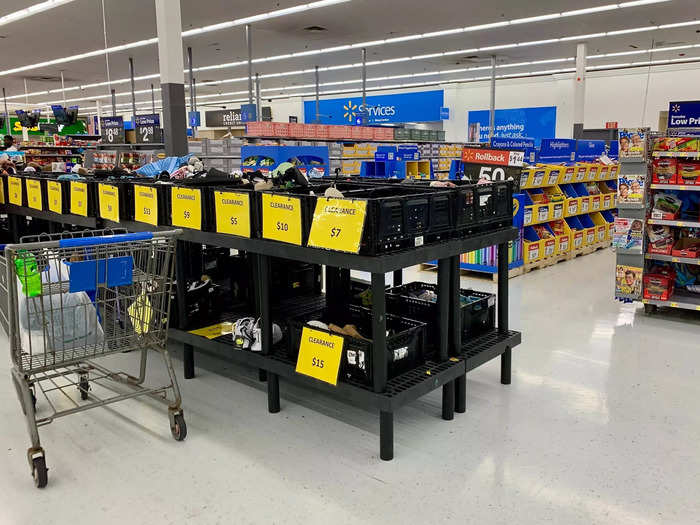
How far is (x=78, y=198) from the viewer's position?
436 cm

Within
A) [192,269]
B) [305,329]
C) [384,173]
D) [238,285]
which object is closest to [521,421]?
[305,329]

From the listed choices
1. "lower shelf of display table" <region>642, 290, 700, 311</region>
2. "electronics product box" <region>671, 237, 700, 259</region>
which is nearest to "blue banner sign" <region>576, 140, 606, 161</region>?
"electronics product box" <region>671, 237, 700, 259</region>

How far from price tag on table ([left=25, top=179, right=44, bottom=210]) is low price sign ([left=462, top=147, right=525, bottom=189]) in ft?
12.9

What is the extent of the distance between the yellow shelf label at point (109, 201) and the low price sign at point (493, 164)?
3283mm

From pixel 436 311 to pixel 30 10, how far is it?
38.4 ft

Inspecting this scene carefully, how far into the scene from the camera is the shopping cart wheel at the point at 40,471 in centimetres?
246

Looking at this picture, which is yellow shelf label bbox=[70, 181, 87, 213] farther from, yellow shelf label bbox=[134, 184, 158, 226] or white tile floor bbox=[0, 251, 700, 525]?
white tile floor bbox=[0, 251, 700, 525]

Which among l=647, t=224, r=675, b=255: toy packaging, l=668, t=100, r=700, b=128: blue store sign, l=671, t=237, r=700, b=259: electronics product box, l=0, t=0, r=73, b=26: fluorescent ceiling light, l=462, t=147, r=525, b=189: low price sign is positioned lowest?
l=671, t=237, r=700, b=259: electronics product box

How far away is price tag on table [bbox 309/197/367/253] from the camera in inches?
101

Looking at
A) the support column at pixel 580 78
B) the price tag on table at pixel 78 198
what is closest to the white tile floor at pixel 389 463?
the price tag on table at pixel 78 198

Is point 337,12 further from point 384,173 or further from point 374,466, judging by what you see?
point 374,466

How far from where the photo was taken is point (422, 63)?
18.5m

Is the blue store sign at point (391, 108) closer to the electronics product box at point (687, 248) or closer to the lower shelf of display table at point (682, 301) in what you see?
the electronics product box at point (687, 248)

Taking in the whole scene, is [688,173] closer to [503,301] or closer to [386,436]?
[503,301]
